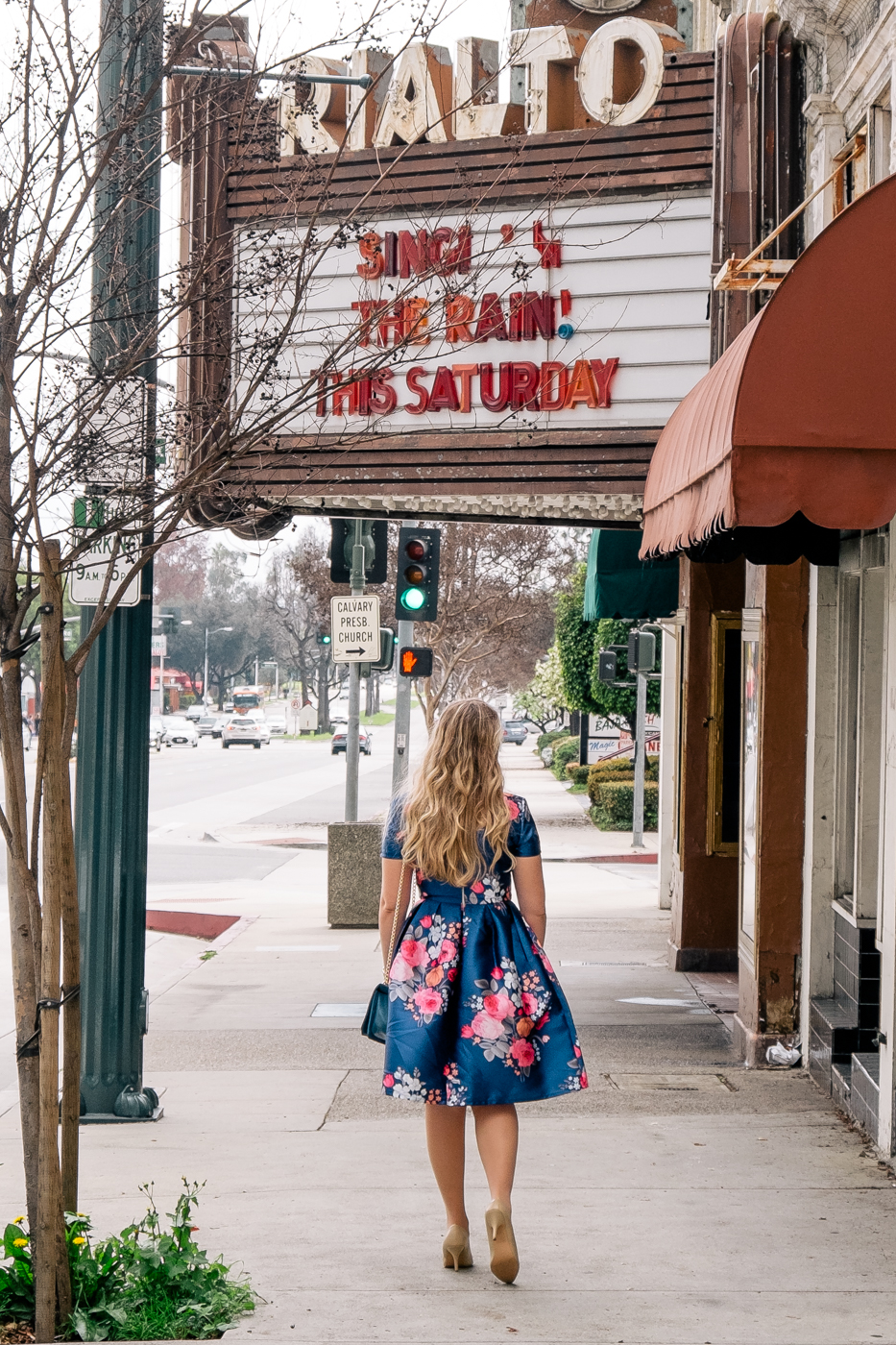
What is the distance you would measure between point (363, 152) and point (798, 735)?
4.34 m

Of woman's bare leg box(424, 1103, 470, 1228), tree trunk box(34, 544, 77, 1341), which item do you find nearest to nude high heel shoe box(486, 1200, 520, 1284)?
woman's bare leg box(424, 1103, 470, 1228)

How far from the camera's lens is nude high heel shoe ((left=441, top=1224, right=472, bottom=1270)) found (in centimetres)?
440

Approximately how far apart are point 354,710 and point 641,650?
26.2 feet

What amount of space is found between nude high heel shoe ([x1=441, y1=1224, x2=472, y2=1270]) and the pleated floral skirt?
410 mm

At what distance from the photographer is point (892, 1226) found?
491cm

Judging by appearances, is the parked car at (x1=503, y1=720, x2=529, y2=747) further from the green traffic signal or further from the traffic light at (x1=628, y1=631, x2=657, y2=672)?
the green traffic signal

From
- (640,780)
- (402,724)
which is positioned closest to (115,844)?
(402,724)

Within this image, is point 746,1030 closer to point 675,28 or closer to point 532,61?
point 532,61

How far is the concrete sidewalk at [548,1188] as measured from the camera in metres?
4.06

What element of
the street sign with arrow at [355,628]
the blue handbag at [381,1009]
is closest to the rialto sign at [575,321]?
the blue handbag at [381,1009]

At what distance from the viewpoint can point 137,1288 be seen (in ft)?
13.2

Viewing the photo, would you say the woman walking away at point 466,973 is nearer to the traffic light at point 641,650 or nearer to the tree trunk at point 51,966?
the tree trunk at point 51,966

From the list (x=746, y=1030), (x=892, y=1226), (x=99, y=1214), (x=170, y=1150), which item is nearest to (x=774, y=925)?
(x=746, y=1030)

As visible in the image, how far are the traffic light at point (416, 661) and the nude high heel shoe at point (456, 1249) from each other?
35.4ft
